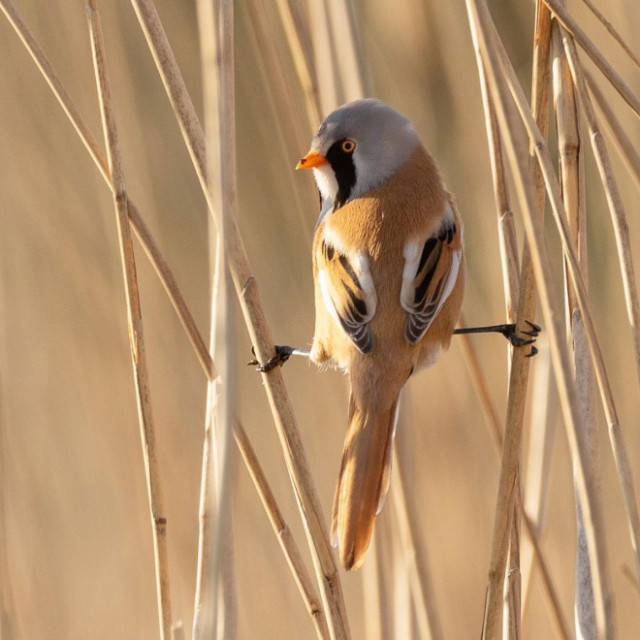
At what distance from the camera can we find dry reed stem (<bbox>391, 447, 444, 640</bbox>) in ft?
6.76

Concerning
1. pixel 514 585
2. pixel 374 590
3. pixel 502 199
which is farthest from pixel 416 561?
pixel 502 199

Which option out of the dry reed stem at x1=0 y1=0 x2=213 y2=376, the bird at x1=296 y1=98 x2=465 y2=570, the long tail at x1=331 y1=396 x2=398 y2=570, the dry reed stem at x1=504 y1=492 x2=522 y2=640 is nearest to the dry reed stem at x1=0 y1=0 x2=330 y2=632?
the dry reed stem at x1=0 y1=0 x2=213 y2=376

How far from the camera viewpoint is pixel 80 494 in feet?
10.4

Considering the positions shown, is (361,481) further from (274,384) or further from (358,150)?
(358,150)

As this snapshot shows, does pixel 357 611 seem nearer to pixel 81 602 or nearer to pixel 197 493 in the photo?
pixel 197 493

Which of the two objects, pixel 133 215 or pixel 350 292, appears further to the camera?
pixel 350 292

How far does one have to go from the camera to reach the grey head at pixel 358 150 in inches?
A: 87.0

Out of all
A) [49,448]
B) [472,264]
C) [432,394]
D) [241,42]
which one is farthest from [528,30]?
[49,448]

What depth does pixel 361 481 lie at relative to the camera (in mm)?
1883

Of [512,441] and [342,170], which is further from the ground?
[342,170]

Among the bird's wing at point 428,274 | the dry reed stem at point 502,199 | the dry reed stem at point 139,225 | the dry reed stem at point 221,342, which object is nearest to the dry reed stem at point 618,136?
the dry reed stem at point 502,199

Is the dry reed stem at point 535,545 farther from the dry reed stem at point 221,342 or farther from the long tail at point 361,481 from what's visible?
the dry reed stem at point 221,342

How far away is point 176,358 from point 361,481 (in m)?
1.25

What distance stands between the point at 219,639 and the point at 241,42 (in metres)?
2.34
